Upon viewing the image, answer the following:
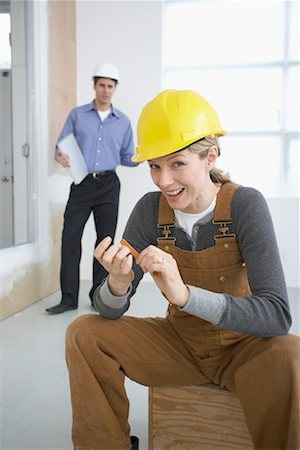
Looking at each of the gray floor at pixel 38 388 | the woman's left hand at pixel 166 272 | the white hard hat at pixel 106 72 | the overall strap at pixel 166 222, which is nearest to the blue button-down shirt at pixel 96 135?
the white hard hat at pixel 106 72

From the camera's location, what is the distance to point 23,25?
330 cm

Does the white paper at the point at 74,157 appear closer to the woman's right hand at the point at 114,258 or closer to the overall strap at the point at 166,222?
the overall strap at the point at 166,222

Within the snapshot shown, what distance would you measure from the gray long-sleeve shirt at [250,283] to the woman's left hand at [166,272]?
24mm

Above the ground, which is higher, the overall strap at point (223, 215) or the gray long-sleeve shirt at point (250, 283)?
the overall strap at point (223, 215)

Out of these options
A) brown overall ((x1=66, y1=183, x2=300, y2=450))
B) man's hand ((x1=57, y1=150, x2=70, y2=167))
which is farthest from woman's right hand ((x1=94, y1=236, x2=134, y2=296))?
man's hand ((x1=57, y1=150, x2=70, y2=167))

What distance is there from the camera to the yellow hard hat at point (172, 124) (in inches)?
45.2

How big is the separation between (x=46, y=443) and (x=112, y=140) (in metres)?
2.23

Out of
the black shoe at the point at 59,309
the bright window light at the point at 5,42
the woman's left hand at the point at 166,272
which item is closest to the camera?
the woman's left hand at the point at 166,272

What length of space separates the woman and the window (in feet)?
9.84

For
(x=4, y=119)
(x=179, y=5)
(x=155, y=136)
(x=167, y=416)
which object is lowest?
(x=167, y=416)

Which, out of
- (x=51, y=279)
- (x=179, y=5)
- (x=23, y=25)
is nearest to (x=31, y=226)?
(x=51, y=279)

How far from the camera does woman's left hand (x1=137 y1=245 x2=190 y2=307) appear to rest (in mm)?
1002

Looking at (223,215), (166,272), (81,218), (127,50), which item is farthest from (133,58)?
(166,272)

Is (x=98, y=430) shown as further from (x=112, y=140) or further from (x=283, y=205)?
(x=283, y=205)
